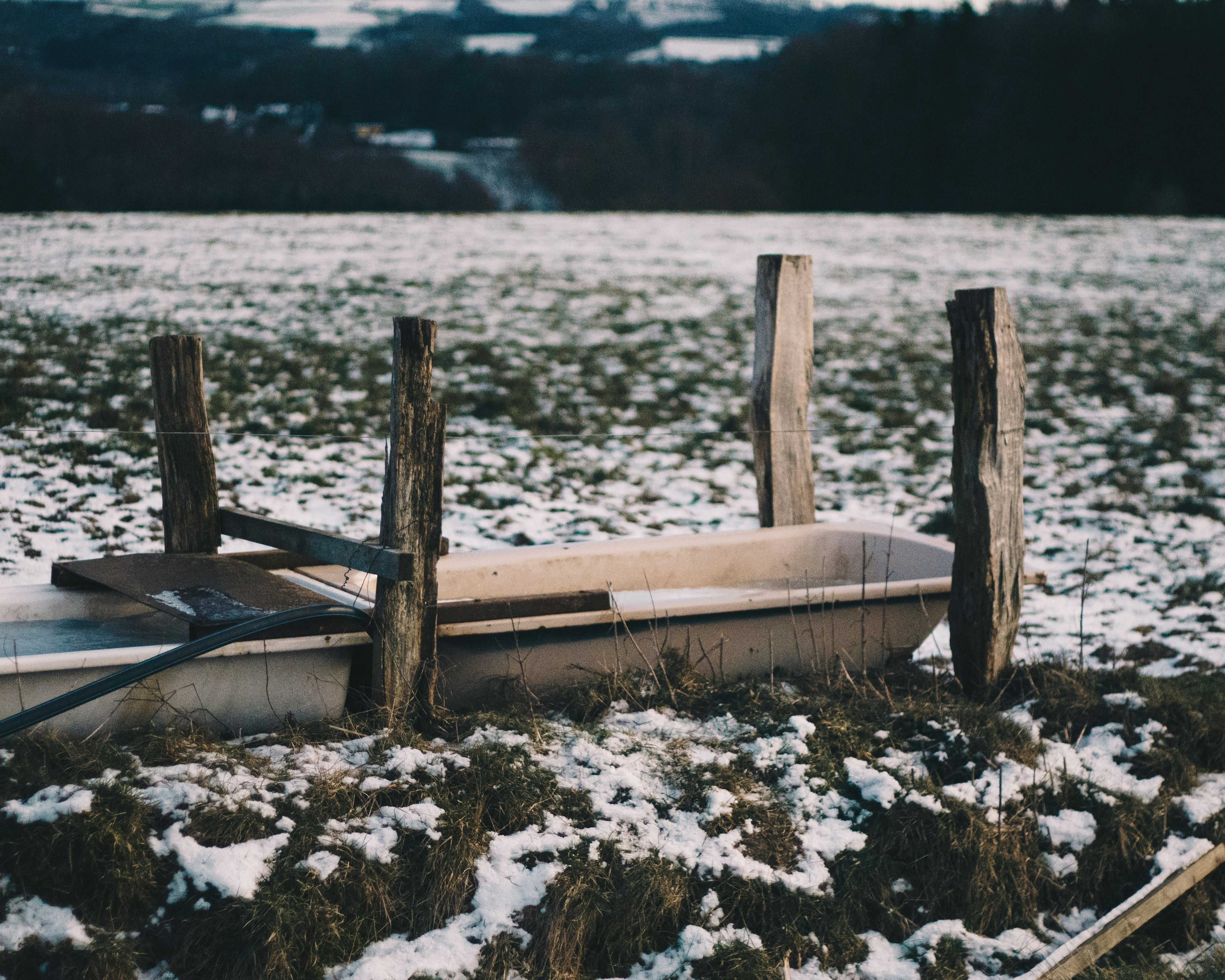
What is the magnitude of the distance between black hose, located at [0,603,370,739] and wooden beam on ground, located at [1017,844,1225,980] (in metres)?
2.20

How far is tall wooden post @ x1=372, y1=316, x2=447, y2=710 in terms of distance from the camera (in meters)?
3.31

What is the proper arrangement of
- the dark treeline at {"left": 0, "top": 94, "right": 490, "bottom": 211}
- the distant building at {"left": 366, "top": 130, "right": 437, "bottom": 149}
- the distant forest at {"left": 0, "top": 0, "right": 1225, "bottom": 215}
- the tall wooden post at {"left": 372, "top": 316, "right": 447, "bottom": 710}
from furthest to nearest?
the distant building at {"left": 366, "top": 130, "right": 437, "bottom": 149} < the distant forest at {"left": 0, "top": 0, "right": 1225, "bottom": 215} < the dark treeline at {"left": 0, "top": 94, "right": 490, "bottom": 211} < the tall wooden post at {"left": 372, "top": 316, "right": 447, "bottom": 710}

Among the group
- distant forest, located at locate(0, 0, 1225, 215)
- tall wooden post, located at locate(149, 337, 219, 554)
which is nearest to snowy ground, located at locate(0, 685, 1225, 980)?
tall wooden post, located at locate(149, 337, 219, 554)

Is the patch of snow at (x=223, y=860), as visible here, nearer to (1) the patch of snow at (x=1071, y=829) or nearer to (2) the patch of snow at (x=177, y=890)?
(2) the patch of snow at (x=177, y=890)

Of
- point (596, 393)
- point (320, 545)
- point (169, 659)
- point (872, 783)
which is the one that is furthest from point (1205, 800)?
point (596, 393)

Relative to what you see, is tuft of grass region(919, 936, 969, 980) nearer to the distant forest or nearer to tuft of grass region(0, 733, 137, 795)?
tuft of grass region(0, 733, 137, 795)

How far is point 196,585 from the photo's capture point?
371 centimetres

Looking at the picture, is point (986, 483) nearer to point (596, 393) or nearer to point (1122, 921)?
point (1122, 921)

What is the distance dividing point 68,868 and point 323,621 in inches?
39.1

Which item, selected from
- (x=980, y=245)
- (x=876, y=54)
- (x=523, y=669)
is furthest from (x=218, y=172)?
(x=876, y=54)

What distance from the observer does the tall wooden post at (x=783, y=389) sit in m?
4.98

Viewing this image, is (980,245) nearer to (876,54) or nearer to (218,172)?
(218,172)

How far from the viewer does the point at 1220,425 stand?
913 centimetres

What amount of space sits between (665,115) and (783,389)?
105ft
